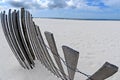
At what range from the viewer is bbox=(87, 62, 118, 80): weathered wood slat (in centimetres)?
112

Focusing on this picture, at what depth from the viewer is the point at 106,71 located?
3.80ft

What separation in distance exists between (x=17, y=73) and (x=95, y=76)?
122 centimetres

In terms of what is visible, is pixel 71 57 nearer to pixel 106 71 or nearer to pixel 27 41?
pixel 106 71

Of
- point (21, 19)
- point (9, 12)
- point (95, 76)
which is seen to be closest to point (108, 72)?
point (95, 76)

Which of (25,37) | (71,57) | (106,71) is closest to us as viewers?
(106,71)

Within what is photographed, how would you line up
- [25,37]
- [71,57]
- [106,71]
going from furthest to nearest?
1. [25,37]
2. [71,57]
3. [106,71]

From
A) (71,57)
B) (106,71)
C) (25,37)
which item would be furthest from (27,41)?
(106,71)

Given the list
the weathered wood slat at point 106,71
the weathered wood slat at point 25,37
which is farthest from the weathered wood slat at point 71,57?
the weathered wood slat at point 25,37

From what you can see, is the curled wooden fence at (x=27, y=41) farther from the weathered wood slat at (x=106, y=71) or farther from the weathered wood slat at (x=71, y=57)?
the weathered wood slat at (x=106, y=71)

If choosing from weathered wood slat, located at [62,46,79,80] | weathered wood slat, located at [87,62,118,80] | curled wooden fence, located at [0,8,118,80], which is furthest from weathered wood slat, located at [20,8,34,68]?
weathered wood slat, located at [87,62,118,80]

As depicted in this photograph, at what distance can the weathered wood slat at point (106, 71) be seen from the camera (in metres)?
1.12

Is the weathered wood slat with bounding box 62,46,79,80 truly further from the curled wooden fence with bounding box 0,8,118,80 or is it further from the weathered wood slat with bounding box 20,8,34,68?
the weathered wood slat with bounding box 20,8,34,68

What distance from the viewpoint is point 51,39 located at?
180cm

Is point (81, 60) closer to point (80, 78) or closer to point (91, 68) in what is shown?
point (91, 68)
